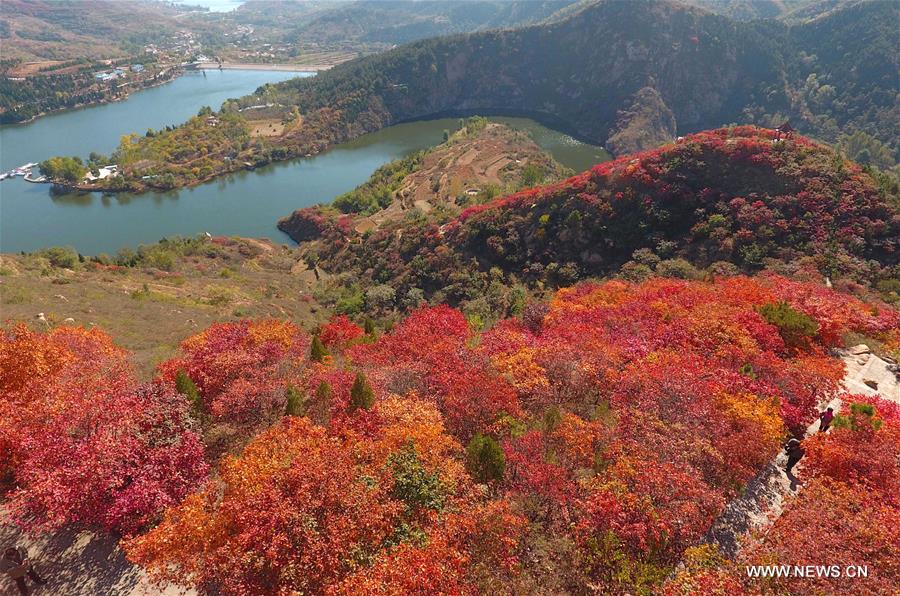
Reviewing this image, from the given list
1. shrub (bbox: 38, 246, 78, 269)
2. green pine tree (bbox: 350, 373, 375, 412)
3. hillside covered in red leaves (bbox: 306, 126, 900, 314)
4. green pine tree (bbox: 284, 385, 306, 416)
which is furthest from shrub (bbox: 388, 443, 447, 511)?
shrub (bbox: 38, 246, 78, 269)

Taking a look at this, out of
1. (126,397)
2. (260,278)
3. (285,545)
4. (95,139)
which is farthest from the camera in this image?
(95,139)

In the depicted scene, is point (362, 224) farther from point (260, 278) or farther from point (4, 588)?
point (4, 588)

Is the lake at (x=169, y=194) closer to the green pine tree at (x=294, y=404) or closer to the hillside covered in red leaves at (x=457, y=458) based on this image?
the hillside covered in red leaves at (x=457, y=458)

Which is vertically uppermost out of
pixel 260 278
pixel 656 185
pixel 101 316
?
pixel 656 185

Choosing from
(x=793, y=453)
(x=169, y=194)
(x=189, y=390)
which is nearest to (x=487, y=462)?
(x=793, y=453)

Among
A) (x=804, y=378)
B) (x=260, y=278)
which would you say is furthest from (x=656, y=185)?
(x=260, y=278)

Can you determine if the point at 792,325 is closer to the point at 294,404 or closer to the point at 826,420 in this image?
the point at 826,420
